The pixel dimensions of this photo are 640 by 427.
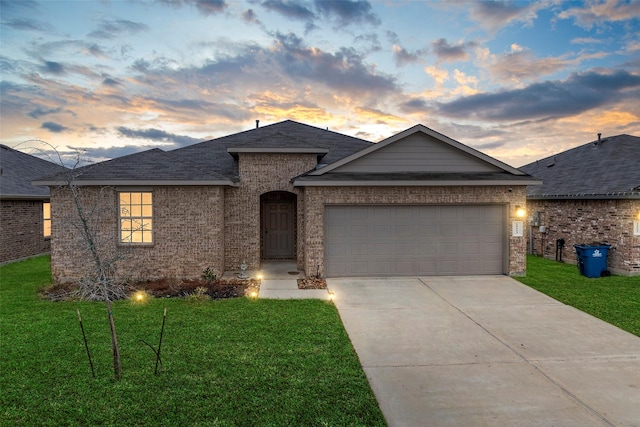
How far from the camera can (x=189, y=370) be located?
547cm

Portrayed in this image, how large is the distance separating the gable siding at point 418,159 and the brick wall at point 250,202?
262 centimetres

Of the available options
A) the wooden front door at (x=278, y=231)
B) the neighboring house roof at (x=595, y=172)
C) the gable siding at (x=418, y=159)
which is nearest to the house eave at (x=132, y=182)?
the wooden front door at (x=278, y=231)

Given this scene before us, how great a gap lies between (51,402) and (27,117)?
50.9 feet

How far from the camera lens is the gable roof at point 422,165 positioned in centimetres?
1196

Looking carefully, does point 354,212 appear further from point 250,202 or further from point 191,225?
point 191,225

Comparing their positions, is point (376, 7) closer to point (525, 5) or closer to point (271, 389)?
point (525, 5)

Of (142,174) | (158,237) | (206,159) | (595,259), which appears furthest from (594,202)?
(142,174)

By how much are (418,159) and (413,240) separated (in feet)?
8.97

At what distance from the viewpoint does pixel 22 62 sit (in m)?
12.7

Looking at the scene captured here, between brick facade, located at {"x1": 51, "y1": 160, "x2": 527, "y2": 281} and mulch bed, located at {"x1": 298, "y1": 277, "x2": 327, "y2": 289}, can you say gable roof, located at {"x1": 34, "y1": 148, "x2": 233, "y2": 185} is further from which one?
mulch bed, located at {"x1": 298, "y1": 277, "x2": 327, "y2": 289}

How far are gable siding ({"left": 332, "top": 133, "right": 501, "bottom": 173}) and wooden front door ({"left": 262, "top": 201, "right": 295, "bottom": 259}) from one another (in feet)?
13.9

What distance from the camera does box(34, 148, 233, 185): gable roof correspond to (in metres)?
11.3

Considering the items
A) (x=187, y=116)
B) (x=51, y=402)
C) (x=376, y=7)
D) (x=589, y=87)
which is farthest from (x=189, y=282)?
(x=589, y=87)

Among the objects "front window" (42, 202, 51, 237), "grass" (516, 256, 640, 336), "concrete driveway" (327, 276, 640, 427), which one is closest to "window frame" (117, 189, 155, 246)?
"concrete driveway" (327, 276, 640, 427)
